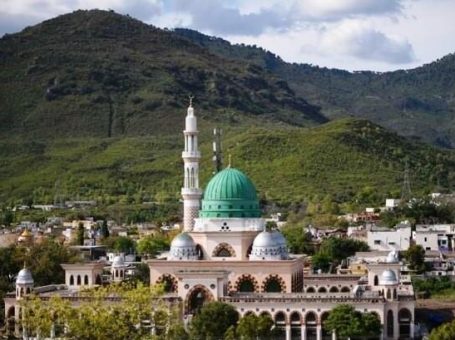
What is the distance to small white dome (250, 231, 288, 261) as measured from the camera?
186 feet

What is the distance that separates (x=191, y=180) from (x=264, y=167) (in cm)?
6445

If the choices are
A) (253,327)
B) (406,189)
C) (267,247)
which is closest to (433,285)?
(267,247)

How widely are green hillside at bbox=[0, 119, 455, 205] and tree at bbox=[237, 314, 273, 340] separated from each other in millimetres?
65853

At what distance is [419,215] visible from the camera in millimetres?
99188

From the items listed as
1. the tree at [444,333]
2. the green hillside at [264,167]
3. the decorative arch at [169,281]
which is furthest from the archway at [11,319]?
the green hillside at [264,167]

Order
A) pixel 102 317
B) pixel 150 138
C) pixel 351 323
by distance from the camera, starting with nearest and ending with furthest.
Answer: pixel 102 317 < pixel 351 323 < pixel 150 138

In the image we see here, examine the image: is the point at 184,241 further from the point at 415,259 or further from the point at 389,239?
the point at 389,239

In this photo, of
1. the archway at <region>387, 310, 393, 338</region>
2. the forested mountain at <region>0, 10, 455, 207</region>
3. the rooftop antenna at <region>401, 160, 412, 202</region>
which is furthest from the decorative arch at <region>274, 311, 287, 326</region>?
the forested mountain at <region>0, 10, 455, 207</region>

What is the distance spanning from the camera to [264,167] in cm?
12756

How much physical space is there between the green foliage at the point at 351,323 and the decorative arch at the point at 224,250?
25.3 ft

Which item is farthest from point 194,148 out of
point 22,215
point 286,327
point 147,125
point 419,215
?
point 147,125

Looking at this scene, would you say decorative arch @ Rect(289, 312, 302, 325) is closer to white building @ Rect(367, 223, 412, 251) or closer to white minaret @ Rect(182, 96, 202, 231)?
white minaret @ Rect(182, 96, 202, 231)

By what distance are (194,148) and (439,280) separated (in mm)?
15988

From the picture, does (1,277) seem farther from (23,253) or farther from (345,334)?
(345,334)
